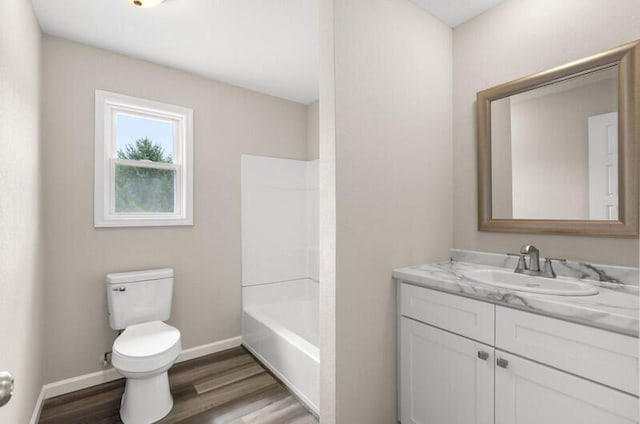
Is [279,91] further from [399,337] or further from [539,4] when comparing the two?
[399,337]

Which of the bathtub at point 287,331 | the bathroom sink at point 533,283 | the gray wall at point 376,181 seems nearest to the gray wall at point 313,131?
the bathtub at point 287,331

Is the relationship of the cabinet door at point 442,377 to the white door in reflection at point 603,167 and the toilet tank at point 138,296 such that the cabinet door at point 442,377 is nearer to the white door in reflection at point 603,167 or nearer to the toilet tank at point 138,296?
the white door in reflection at point 603,167

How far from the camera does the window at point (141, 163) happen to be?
2191 mm

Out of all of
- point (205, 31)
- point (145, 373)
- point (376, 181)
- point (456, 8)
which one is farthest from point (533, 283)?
point (205, 31)

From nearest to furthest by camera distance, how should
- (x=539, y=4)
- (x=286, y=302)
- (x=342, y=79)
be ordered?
(x=342, y=79) < (x=539, y=4) < (x=286, y=302)

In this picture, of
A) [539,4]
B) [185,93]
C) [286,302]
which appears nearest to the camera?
[539,4]

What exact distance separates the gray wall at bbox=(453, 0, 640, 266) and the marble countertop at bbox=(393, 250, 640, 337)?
0.07 meters

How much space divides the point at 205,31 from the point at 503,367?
2459mm

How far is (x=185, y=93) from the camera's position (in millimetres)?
2531

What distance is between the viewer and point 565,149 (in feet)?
4.86

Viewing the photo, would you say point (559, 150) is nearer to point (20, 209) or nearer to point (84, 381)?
point (20, 209)

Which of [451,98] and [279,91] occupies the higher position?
[279,91]

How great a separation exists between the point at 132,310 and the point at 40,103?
149 cm

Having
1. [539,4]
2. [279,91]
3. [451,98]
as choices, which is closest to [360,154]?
[451,98]
